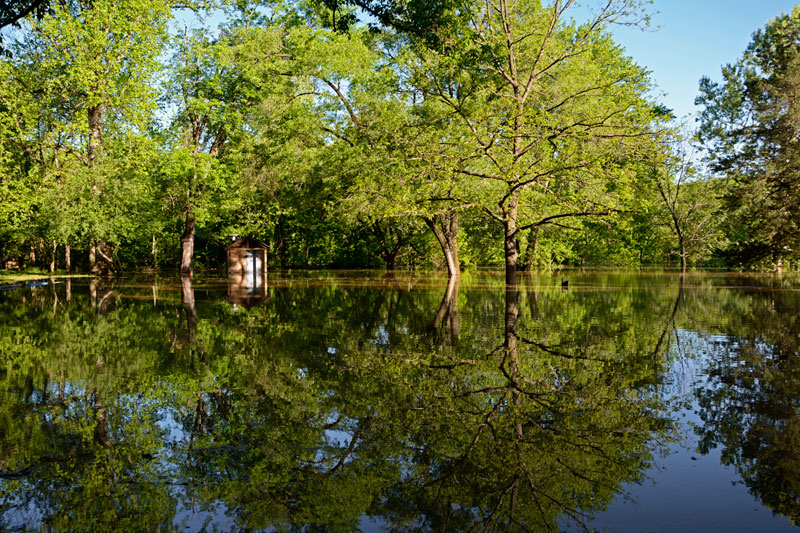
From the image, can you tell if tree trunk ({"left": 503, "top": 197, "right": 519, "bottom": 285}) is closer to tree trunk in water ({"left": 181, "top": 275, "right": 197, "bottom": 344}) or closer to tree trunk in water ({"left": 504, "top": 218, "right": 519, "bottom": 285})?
tree trunk in water ({"left": 504, "top": 218, "right": 519, "bottom": 285})

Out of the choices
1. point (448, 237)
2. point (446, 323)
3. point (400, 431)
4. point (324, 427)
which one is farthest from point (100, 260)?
point (400, 431)

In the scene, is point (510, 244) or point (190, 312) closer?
point (190, 312)

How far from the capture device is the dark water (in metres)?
3.76

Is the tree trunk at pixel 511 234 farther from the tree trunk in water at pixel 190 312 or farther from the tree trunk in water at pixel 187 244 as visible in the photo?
the tree trunk in water at pixel 187 244

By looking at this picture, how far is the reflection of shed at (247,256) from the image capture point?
106ft

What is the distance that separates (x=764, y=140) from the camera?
3912 cm

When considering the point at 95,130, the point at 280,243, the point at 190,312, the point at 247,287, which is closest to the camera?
the point at 190,312

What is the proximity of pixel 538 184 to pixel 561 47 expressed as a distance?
5.32 meters

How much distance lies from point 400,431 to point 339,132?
29.2m

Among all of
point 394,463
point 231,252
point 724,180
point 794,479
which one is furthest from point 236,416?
point 724,180

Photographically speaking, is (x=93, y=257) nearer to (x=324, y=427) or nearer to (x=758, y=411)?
(x=324, y=427)

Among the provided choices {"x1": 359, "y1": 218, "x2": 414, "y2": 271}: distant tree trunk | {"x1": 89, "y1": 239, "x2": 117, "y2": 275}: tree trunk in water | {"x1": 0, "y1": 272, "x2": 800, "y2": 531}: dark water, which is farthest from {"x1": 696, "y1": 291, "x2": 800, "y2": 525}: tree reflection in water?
{"x1": 89, "y1": 239, "x2": 117, "y2": 275}: tree trunk in water

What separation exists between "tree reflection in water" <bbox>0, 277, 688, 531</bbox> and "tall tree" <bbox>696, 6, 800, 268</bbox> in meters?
25.9

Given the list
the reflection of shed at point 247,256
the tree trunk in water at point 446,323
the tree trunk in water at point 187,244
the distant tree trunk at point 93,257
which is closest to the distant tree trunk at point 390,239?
the tree trunk in water at point 187,244
